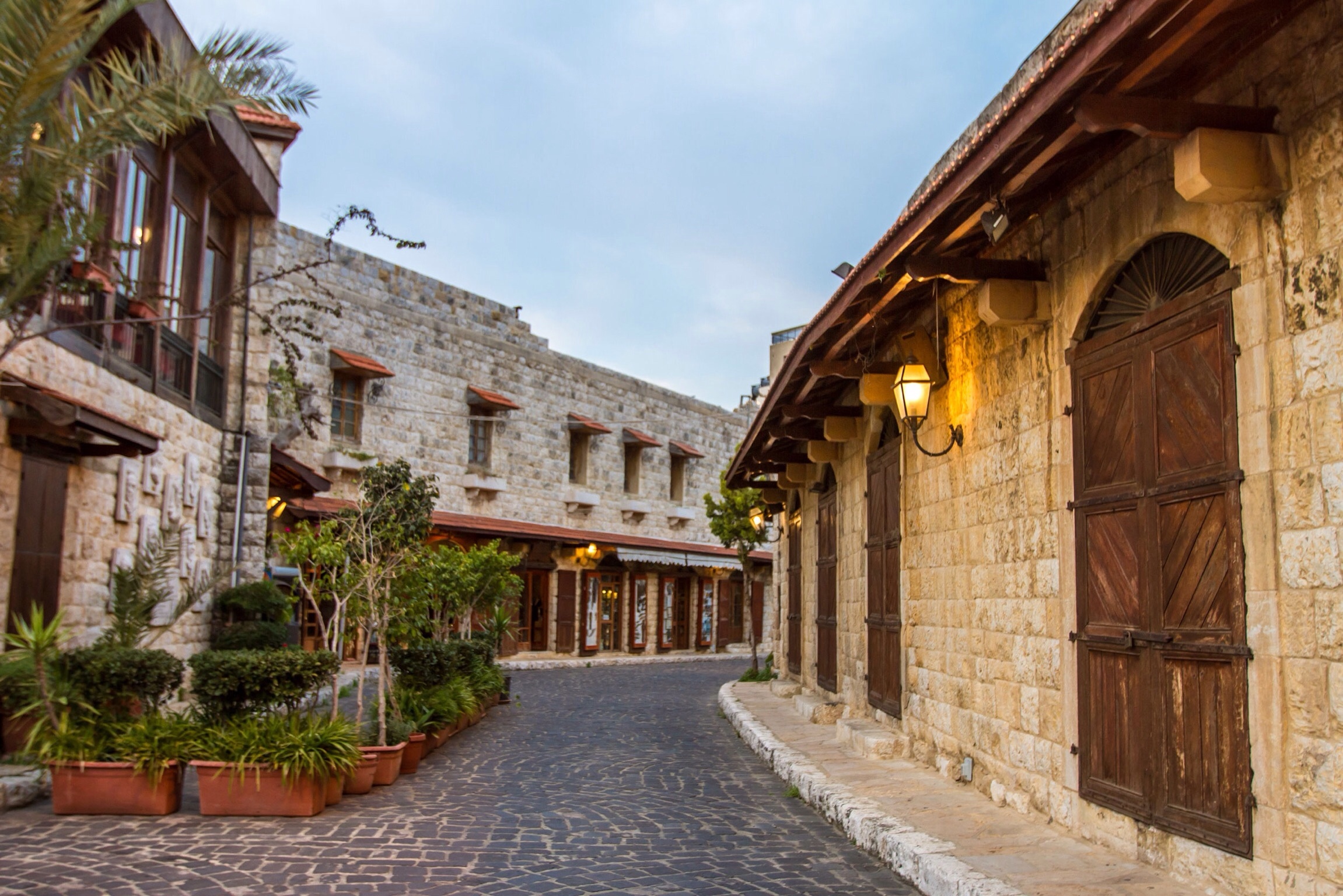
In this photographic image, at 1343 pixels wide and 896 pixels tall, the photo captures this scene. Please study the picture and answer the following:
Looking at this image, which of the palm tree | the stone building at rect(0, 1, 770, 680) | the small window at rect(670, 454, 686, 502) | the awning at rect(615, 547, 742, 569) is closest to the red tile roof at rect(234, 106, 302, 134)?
the stone building at rect(0, 1, 770, 680)

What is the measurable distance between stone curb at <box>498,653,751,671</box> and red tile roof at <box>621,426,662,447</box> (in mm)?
5558

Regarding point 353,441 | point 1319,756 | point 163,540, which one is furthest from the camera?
point 353,441

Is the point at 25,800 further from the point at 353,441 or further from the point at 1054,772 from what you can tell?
the point at 353,441

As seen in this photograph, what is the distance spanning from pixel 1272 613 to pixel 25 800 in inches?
277

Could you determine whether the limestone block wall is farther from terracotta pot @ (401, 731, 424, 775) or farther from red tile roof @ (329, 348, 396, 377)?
terracotta pot @ (401, 731, 424, 775)

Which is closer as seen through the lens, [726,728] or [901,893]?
[901,893]

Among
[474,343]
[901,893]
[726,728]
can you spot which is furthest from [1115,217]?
[474,343]

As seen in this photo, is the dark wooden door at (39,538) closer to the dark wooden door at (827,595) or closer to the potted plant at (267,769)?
the potted plant at (267,769)

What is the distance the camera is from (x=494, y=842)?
20.2 feet

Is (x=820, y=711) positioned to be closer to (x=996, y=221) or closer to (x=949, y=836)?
(x=949, y=836)

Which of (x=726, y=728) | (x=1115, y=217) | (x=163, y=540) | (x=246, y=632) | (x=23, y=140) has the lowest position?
(x=726, y=728)

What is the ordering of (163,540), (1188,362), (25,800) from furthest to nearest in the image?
(163,540) < (25,800) < (1188,362)

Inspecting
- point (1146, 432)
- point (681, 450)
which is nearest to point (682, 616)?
point (681, 450)

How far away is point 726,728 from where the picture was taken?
12375mm
